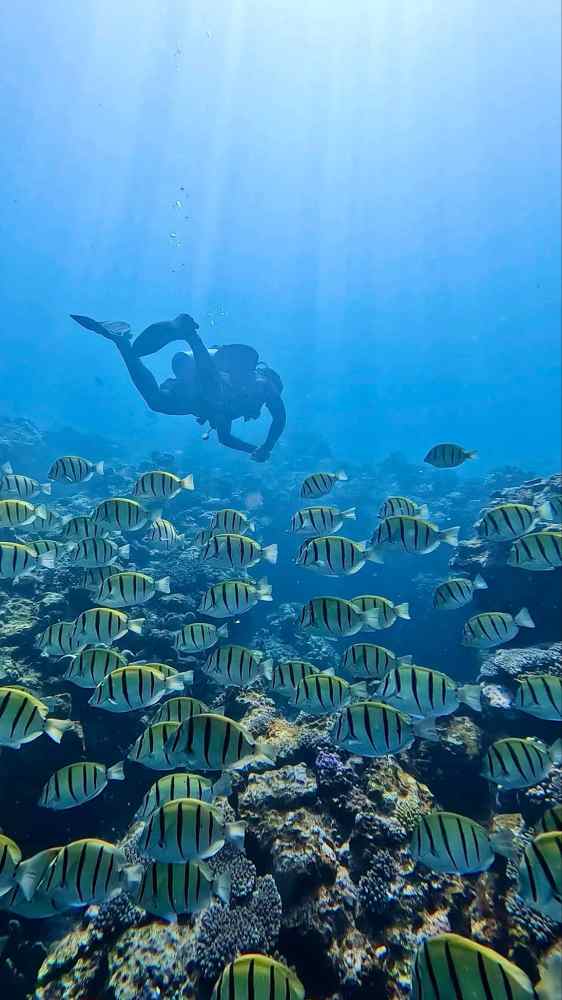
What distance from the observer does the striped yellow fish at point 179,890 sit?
2904mm

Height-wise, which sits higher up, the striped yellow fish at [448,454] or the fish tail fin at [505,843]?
the striped yellow fish at [448,454]

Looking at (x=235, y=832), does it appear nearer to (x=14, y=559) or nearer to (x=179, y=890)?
(x=179, y=890)

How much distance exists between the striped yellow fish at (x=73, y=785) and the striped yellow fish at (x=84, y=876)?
59 cm

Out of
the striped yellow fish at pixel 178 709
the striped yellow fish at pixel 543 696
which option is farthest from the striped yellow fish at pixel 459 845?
the striped yellow fish at pixel 178 709

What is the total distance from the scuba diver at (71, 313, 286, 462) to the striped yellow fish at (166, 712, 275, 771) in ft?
48.0

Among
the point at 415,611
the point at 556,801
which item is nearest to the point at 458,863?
the point at 556,801

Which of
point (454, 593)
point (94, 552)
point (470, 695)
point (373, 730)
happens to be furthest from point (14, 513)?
point (454, 593)

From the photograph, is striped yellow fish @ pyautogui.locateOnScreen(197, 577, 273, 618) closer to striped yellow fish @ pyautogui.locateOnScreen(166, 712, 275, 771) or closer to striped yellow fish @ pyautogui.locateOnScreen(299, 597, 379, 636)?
striped yellow fish @ pyautogui.locateOnScreen(299, 597, 379, 636)

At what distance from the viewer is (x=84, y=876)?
2.99 metres

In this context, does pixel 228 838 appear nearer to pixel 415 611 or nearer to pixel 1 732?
pixel 1 732

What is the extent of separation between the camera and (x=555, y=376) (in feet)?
446

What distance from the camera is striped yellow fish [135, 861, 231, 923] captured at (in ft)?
9.53

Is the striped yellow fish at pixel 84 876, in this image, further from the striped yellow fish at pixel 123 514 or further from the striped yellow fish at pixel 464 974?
the striped yellow fish at pixel 123 514

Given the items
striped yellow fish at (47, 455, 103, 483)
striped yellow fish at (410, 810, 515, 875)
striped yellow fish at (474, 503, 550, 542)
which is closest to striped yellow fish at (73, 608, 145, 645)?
→ striped yellow fish at (47, 455, 103, 483)
